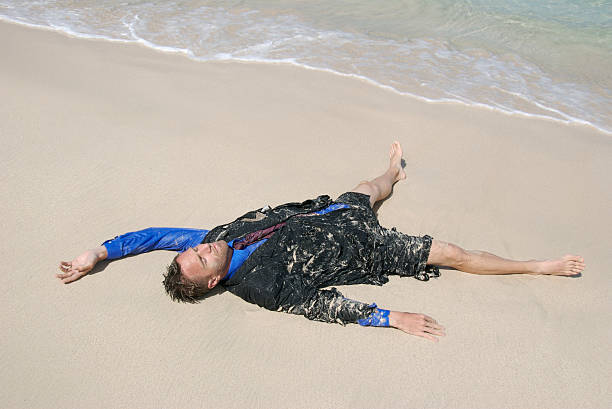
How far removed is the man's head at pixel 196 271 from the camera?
3250 mm

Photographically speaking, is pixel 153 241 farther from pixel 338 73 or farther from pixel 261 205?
pixel 338 73

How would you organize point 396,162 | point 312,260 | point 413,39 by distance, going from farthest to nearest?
point 413,39 → point 396,162 → point 312,260

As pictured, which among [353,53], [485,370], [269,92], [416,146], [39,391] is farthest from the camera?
[353,53]

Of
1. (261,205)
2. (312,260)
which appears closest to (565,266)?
(312,260)

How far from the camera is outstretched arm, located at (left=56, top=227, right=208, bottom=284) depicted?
11.2ft

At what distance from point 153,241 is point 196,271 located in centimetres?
59

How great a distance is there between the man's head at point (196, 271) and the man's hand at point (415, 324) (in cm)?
115

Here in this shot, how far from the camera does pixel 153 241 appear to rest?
12.0 ft

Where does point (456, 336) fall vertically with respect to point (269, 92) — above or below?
below

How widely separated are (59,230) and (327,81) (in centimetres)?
370

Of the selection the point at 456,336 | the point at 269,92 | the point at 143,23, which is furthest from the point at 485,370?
the point at 143,23

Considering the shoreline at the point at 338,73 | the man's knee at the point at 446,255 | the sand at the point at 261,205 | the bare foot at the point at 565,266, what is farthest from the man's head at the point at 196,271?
the shoreline at the point at 338,73

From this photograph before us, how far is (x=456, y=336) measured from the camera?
3.23 meters

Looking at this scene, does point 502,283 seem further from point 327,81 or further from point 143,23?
point 143,23
